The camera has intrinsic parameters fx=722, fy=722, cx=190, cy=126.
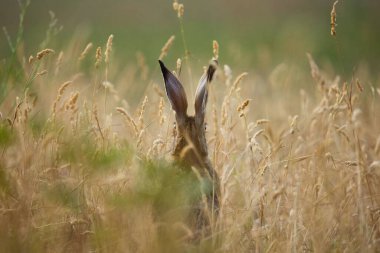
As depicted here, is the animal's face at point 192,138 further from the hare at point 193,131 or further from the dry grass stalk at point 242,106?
the dry grass stalk at point 242,106

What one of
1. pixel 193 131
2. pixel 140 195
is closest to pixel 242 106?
pixel 193 131

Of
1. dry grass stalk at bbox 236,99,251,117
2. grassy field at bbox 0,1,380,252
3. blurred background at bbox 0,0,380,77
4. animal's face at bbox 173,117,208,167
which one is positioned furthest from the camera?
blurred background at bbox 0,0,380,77

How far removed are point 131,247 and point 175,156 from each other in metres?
0.69

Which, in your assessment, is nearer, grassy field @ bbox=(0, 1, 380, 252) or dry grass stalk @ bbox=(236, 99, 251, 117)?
grassy field @ bbox=(0, 1, 380, 252)

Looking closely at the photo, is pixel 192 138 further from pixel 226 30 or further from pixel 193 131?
pixel 226 30

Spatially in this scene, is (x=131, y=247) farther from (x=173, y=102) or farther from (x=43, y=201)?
(x=173, y=102)

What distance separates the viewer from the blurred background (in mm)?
10219

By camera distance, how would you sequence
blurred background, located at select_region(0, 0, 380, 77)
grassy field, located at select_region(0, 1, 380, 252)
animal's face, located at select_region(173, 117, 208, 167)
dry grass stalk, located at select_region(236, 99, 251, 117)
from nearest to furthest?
grassy field, located at select_region(0, 1, 380, 252) < dry grass stalk, located at select_region(236, 99, 251, 117) < animal's face, located at select_region(173, 117, 208, 167) < blurred background, located at select_region(0, 0, 380, 77)

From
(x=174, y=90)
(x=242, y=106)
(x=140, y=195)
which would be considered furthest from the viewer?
(x=174, y=90)

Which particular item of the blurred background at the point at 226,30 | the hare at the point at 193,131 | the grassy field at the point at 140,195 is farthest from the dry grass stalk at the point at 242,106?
the blurred background at the point at 226,30

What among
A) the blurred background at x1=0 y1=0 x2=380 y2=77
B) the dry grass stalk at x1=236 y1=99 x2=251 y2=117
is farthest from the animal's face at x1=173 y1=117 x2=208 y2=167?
the blurred background at x1=0 y1=0 x2=380 y2=77

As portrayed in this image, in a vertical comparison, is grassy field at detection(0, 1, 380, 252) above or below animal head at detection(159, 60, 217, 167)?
below

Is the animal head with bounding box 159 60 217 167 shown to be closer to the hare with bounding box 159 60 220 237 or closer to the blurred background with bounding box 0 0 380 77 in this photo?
the hare with bounding box 159 60 220 237

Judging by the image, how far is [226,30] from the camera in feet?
50.8
